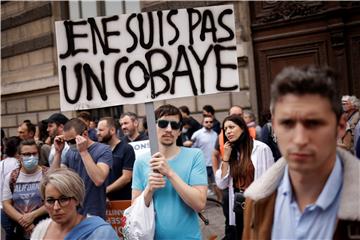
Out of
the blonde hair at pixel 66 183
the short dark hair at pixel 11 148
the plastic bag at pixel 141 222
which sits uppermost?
the short dark hair at pixel 11 148

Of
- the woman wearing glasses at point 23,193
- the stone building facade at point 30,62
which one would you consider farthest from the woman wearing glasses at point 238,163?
the stone building facade at point 30,62

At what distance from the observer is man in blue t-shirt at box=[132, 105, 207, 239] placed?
3.28 metres

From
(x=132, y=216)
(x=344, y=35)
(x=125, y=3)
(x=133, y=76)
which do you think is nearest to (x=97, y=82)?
(x=133, y=76)

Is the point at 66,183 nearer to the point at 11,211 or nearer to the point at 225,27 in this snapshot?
the point at 225,27

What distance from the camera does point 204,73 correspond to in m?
3.63

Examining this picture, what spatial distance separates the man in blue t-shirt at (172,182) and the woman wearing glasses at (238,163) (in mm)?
1299

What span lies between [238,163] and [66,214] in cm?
214

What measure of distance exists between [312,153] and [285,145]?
0.10 m

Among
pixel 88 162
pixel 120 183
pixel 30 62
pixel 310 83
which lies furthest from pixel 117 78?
pixel 30 62

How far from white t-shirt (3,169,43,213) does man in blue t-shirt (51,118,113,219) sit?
289 mm

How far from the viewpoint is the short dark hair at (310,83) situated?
177cm

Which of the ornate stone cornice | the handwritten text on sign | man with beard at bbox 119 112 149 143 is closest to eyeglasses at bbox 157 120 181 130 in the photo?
the handwritten text on sign

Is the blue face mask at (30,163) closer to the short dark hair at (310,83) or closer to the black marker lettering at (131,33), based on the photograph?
the black marker lettering at (131,33)

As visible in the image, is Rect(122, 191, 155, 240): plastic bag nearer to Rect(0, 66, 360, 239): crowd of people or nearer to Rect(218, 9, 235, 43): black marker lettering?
Rect(0, 66, 360, 239): crowd of people
